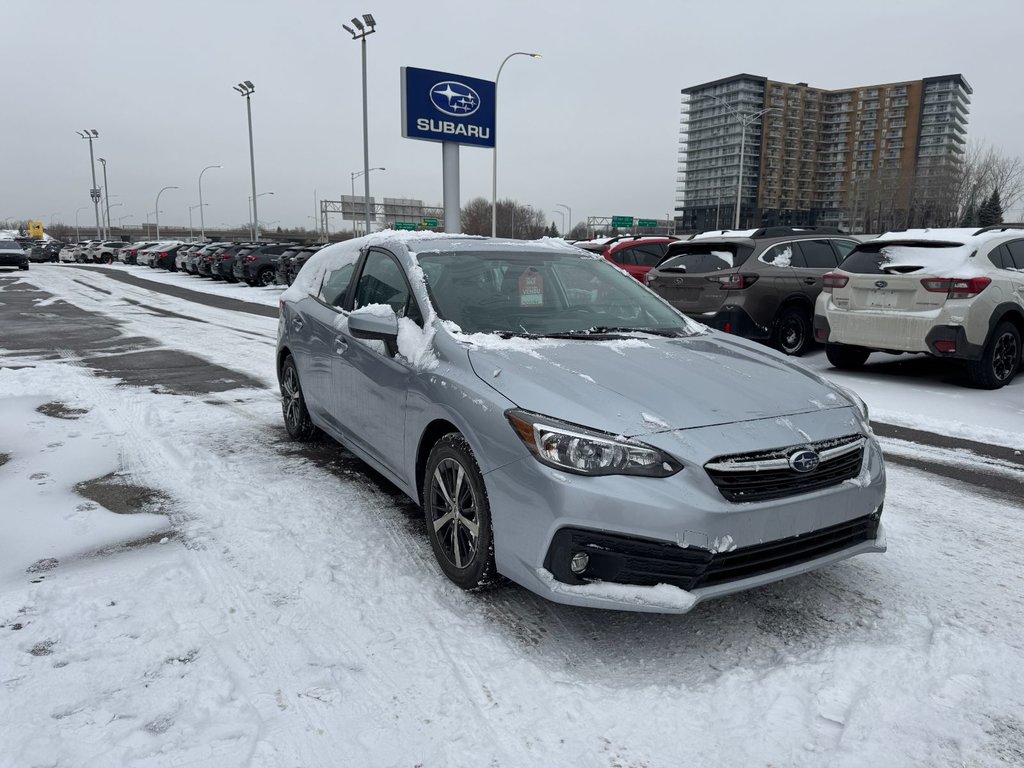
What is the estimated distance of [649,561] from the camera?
2.64m

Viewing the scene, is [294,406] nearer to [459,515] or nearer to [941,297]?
[459,515]

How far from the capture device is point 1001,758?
2.24m

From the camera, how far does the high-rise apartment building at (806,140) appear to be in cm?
12825

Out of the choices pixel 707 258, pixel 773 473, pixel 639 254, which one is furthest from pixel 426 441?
pixel 639 254

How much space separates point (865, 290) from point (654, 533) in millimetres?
7017

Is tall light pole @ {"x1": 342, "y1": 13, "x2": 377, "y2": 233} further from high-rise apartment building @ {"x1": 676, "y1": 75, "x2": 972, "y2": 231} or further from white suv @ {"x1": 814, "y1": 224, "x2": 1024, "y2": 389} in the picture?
high-rise apartment building @ {"x1": 676, "y1": 75, "x2": 972, "y2": 231}

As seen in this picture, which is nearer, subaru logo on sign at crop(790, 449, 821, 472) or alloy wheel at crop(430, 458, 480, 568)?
subaru logo on sign at crop(790, 449, 821, 472)

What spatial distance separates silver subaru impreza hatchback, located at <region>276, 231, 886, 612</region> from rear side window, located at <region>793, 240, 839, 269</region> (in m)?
7.05

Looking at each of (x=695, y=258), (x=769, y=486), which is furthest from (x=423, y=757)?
(x=695, y=258)

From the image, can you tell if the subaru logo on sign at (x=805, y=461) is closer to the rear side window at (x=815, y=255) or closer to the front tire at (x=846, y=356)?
the front tire at (x=846, y=356)

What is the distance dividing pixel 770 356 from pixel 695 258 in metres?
7.02

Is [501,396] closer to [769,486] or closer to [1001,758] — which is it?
[769,486]

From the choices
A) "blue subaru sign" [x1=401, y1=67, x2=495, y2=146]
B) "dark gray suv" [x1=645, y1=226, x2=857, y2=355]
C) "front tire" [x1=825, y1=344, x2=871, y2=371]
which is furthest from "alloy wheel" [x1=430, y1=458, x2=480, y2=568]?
"blue subaru sign" [x1=401, y1=67, x2=495, y2=146]

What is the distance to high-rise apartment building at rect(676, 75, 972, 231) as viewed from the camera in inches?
5049
